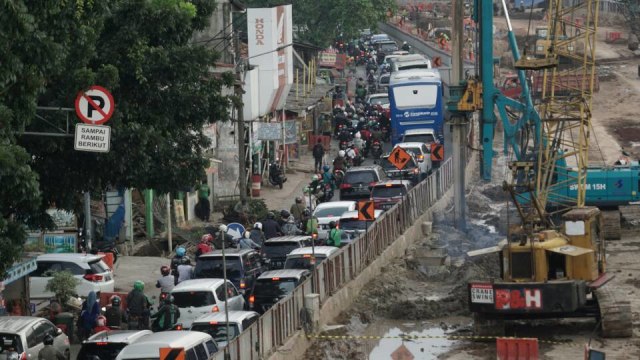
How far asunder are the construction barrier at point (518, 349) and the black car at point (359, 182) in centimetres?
2312

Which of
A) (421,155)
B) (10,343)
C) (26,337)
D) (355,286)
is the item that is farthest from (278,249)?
(421,155)

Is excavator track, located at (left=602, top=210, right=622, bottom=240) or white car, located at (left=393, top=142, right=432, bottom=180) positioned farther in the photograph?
white car, located at (left=393, top=142, right=432, bottom=180)

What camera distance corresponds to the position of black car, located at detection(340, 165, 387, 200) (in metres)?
47.6

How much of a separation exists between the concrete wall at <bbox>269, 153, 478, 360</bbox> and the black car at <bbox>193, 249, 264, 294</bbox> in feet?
6.49

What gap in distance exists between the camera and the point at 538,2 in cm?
12150

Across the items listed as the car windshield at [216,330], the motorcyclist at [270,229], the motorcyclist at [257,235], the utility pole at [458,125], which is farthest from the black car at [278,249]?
the utility pole at [458,125]

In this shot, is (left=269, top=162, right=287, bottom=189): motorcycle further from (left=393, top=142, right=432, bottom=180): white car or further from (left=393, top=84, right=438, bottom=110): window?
(left=393, top=84, right=438, bottom=110): window

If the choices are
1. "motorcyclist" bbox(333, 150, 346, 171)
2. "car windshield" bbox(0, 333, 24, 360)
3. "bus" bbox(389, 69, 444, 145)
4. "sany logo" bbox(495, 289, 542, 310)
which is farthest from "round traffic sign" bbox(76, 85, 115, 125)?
"bus" bbox(389, 69, 444, 145)

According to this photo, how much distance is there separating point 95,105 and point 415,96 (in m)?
40.0

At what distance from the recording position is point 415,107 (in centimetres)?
6356

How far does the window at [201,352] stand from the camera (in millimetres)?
22381

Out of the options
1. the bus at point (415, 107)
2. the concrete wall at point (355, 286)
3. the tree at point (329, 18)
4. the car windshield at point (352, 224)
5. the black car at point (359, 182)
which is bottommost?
the concrete wall at point (355, 286)

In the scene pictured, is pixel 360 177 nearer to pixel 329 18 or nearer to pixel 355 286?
pixel 355 286

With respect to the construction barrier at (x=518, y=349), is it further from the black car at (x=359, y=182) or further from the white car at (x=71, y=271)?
the black car at (x=359, y=182)
